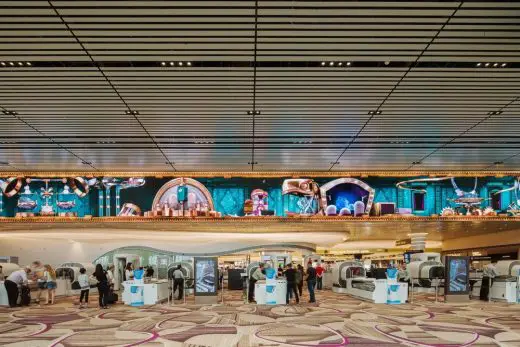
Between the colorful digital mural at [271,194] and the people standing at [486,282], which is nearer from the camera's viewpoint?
the colorful digital mural at [271,194]

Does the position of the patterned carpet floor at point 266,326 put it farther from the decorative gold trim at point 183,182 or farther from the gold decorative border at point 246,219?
the decorative gold trim at point 183,182

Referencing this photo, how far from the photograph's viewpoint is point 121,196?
58.3ft

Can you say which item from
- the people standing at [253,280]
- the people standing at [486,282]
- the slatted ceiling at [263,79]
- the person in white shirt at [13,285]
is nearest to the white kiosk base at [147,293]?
the people standing at [253,280]

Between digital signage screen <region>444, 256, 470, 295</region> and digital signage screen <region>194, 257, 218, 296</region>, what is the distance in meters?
6.59

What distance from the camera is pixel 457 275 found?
1747 cm

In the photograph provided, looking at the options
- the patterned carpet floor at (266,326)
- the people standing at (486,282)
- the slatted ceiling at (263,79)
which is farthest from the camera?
the people standing at (486,282)

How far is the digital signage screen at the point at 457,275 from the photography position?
17.4 meters

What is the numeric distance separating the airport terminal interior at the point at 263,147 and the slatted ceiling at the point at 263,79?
0.14 ft

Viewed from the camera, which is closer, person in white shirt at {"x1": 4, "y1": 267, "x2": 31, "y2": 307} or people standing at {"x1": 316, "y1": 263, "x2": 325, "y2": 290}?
person in white shirt at {"x1": 4, "y1": 267, "x2": 31, "y2": 307}

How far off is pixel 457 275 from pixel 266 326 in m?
8.50

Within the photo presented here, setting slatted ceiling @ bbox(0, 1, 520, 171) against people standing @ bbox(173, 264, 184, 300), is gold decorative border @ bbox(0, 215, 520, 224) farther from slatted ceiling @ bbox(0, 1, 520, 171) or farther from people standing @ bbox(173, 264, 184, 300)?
slatted ceiling @ bbox(0, 1, 520, 171)

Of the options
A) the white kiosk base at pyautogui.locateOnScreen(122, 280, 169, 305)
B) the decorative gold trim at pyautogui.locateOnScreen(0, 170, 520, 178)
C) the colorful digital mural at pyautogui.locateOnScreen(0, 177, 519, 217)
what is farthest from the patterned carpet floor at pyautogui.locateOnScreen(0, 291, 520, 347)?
the decorative gold trim at pyautogui.locateOnScreen(0, 170, 520, 178)

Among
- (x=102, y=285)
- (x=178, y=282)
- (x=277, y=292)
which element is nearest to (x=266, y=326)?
(x=277, y=292)

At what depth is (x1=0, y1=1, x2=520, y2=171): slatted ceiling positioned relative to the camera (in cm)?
707
